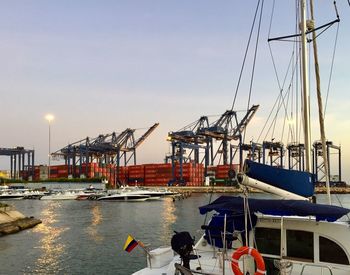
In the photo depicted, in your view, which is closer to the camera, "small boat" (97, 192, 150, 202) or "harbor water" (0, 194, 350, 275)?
"harbor water" (0, 194, 350, 275)

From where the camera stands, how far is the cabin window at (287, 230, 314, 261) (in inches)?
419

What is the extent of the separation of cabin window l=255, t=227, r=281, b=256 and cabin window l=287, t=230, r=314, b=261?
0.35m

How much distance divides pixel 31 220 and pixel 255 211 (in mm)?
45154

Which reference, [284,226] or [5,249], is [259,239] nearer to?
[284,226]

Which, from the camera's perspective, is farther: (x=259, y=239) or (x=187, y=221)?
(x=187, y=221)

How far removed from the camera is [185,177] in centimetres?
19512

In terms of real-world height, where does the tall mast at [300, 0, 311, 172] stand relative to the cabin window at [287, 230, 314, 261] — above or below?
above

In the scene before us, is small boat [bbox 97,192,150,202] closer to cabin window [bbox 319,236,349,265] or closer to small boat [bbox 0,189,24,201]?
small boat [bbox 0,189,24,201]

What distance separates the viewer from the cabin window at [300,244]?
10.6 metres

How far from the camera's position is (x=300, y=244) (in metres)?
10.8

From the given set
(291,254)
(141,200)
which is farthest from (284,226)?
(141,200)

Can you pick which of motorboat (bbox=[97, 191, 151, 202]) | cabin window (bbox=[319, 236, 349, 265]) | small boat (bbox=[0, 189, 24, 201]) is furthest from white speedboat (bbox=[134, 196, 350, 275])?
small boat (bbox=[0, 189, 24, 201])

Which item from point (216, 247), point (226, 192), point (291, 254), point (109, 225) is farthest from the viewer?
point (226, 192)

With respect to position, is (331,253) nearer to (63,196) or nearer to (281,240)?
(281,240)
